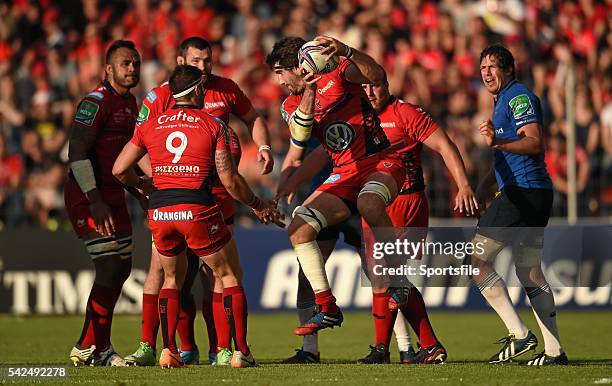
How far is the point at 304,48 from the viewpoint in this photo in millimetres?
9828

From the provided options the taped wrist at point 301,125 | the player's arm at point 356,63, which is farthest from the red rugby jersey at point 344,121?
the taped wrist at point 301,125

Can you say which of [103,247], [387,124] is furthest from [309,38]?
[103,247]

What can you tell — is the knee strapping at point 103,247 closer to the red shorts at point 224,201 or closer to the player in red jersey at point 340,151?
the red shorts at point 224,201

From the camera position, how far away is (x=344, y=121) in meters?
10.2

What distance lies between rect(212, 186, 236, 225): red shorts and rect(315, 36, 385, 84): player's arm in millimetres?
1660

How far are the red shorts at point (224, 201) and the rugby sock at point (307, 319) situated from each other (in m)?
1.16

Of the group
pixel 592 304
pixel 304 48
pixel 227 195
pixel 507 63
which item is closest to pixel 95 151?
pixel 227 195

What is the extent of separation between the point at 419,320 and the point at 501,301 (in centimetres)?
81

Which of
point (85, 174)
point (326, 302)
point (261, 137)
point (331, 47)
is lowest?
point (326, 302)

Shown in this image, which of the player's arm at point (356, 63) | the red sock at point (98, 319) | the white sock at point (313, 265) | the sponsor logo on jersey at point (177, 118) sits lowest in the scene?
the red sock at point (98, 319)

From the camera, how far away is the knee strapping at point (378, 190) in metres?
9.88

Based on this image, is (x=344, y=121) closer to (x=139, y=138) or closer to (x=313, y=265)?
(x=313, y=265)

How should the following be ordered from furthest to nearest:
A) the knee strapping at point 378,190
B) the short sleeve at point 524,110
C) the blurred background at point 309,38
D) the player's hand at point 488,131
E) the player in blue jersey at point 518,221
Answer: the blurred background at point 309,38, the player in blue jersey at point 518,221, the short sleeve at point 524,110, the knee strapping at point 378,190, the player's hand at point 488,131

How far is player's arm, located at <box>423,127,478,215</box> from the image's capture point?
33.1 ft
